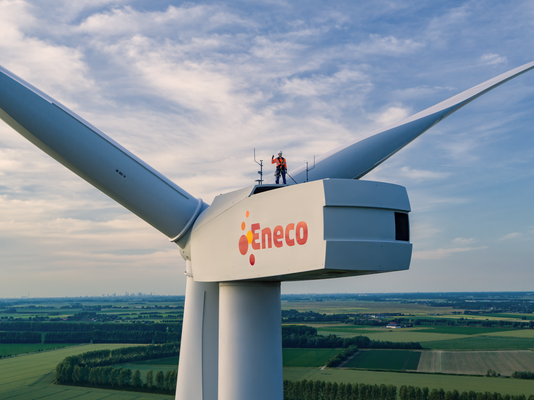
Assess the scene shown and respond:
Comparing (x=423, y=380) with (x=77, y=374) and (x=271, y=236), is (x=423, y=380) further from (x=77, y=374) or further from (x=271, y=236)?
(x=271, y=236)

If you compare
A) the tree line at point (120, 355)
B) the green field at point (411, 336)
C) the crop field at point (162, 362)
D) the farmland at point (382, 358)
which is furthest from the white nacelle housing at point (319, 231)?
the green field at point (411, 336)

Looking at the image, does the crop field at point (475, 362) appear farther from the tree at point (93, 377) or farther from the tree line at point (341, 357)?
the tree at point (93, 377)

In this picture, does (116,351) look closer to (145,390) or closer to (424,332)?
(145,390)

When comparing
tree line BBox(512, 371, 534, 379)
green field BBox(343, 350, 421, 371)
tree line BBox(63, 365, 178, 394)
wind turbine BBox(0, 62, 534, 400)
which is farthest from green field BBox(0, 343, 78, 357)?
wind turbine BBox(0, 62, 534, 400)

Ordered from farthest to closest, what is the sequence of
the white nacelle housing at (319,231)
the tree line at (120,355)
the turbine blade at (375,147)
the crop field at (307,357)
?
the tree line at (120,355) → the crop field at (307,357) → the turbine blade at (375,147) → the white nacelle housing at (319,231)

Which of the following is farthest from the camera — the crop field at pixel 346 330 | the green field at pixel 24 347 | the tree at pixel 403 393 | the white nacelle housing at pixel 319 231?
the crop field at pixel 346 330

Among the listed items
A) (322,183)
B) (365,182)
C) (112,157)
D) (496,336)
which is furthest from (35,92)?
(496,336)
